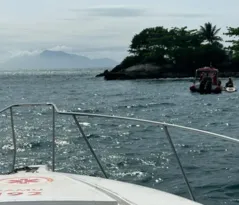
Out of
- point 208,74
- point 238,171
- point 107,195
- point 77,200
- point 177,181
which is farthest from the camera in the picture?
point 208,74

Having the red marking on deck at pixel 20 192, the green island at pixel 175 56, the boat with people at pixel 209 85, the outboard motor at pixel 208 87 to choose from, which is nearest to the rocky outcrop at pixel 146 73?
the green island at pixel 175 56

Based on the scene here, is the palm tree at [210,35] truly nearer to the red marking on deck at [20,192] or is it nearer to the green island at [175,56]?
the green island at [175,56]

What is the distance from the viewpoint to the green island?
8844 centimetres

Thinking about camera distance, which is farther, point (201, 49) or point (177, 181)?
point (201, 49)

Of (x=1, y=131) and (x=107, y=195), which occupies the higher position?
(x=107, y=195)

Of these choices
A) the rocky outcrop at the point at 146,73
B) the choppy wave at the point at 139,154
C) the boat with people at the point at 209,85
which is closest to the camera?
the choppy wave at the point at 139,154

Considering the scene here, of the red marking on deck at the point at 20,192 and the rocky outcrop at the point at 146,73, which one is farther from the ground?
the red marking on deck at the point at 20,192

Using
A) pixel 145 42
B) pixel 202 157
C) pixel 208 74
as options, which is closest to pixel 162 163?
pixel 202 157

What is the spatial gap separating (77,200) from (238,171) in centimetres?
314

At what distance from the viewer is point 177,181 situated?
642cm

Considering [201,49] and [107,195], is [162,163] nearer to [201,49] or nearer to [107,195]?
[107,195]

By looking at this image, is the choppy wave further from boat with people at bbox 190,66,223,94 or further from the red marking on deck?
boat with people at bbox 190,66,223,94

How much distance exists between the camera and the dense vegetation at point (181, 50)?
88.8m

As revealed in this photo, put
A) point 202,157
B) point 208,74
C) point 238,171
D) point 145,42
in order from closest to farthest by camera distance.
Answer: point 238,171 < point 202,157 < point 208,74 < point 145,42
